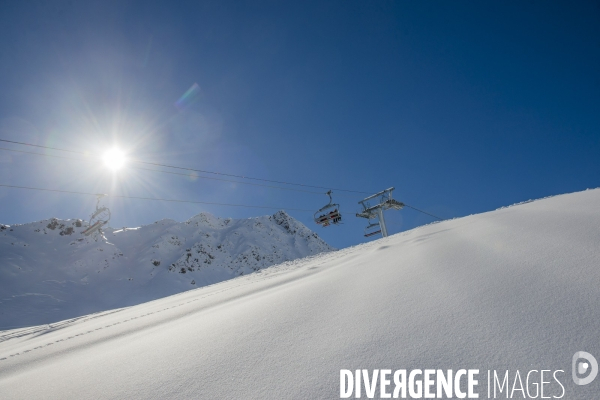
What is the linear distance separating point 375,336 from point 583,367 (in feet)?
3.16

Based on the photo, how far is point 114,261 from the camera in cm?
6869

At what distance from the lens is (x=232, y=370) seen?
172cm

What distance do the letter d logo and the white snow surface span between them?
0.08 feet

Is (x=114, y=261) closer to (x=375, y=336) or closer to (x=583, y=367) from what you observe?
(x=375, y=336)

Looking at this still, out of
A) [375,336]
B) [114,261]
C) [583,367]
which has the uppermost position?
[114,261]

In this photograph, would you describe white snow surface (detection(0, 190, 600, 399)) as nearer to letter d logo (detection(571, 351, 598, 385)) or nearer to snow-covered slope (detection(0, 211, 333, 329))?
letter d logo (detection(571, 351, 598, 385))

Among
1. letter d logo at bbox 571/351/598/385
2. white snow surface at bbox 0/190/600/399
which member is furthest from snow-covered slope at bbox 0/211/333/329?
→ letter d logo at bbox 571/351/598/385

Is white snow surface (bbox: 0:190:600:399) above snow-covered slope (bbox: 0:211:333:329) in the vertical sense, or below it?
below

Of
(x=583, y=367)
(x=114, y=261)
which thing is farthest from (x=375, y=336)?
(x=114, y=261)

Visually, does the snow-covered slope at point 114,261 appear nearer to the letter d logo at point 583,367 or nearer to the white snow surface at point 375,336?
the white snow surface at point 375,336

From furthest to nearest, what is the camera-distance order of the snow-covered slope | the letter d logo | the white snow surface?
the snow-covered slope < the white snow surface < the letter d logo

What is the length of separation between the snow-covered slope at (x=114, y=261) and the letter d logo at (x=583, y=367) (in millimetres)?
53323

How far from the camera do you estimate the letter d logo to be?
43.6 inches

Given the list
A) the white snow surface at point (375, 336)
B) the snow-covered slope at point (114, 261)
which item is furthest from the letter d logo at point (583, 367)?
the snow-covered slope at point (114, 261)
